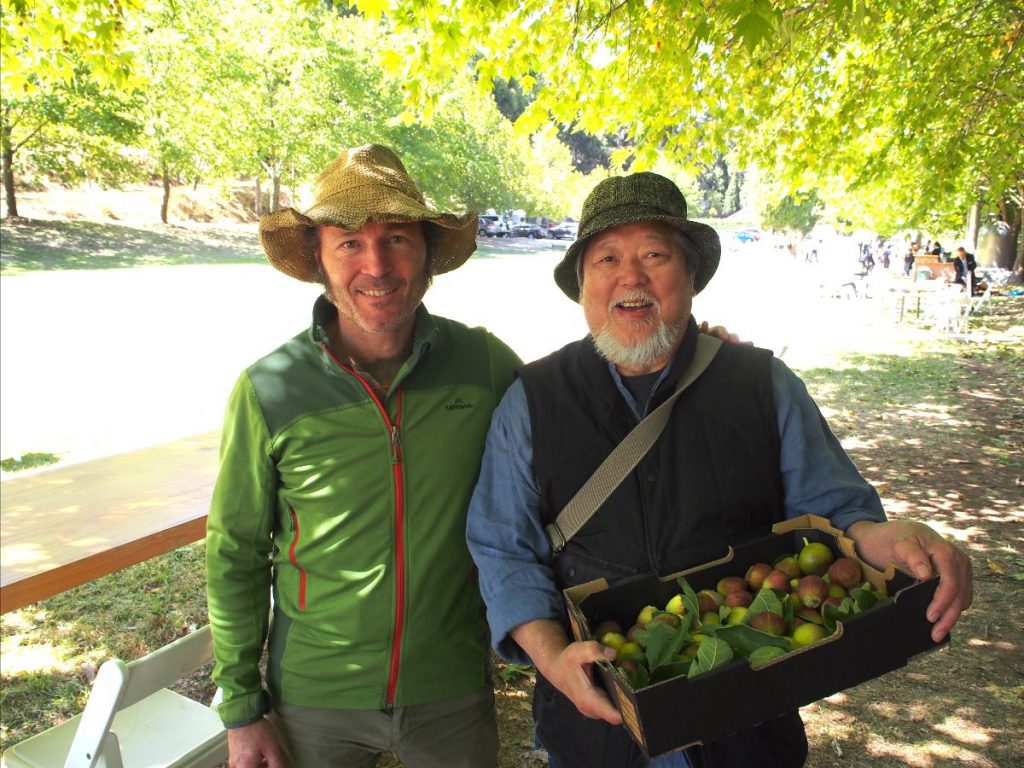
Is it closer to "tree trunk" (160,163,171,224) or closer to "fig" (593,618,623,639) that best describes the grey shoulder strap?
"fig" (593,618,623,639)

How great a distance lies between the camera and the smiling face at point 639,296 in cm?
224

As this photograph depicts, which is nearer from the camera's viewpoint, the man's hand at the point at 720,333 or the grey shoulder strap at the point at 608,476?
the grey shoulder strap at the point at 608,476

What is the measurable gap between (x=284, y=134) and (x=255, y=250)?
556 cm

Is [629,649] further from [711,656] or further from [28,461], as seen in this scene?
[28,461]

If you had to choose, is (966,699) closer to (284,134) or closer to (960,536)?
(960,536)

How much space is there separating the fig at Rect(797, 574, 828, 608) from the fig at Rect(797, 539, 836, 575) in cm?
6

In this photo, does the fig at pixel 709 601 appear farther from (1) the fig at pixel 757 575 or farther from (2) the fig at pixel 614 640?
(2) the fig at pixel 614 640

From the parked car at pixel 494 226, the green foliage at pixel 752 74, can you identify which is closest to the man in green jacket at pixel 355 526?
the green foliage at pixel 752 74

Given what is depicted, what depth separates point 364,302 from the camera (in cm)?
226

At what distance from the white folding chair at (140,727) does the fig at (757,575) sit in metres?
1.75

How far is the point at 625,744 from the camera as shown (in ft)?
6.50

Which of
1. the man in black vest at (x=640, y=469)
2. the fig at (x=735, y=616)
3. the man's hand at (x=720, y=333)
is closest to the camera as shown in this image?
the fig at (x=735, y=616)

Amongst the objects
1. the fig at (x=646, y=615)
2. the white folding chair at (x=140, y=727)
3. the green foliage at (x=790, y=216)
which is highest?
→ the green foliage at (x=790, y=216)

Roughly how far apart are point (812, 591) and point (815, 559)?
0.12m
